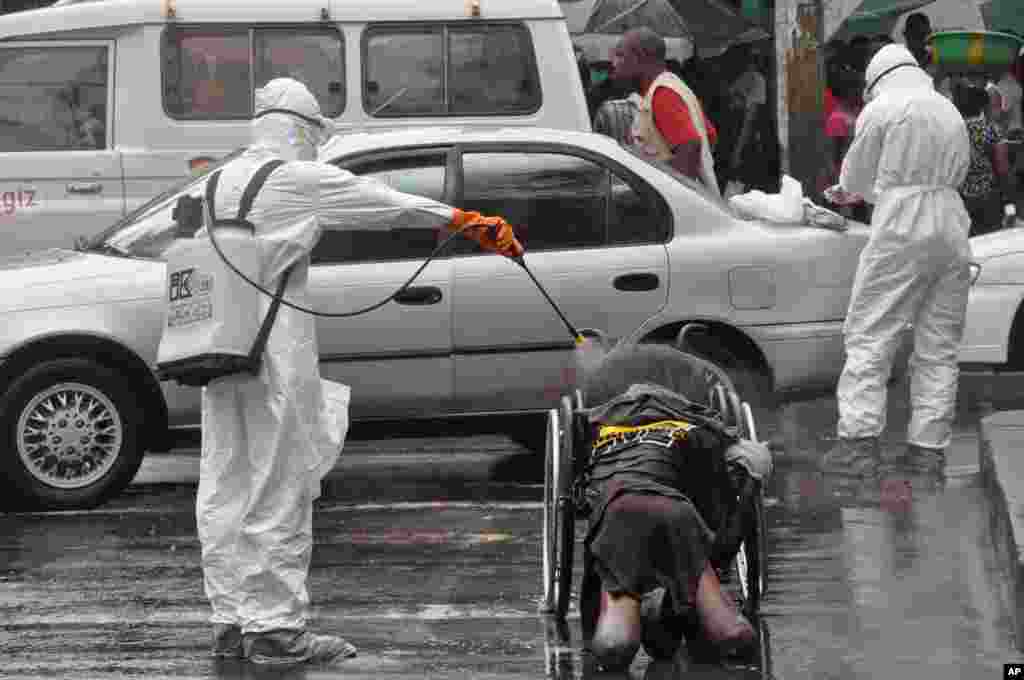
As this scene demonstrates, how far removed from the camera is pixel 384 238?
1074cm

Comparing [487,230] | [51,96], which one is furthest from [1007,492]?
[51,96]

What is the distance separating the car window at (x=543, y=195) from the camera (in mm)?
10922

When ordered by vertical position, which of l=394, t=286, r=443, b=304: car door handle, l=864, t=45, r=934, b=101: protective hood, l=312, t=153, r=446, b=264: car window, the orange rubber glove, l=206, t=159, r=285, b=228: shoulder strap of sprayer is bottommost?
l=394, t=286, r=443, b=304: car door handle

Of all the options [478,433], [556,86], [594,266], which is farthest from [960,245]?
[556,86]

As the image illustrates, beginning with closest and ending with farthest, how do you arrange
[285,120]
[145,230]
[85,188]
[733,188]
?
[285,120]
[145,230]
[85,188]
[733,188]

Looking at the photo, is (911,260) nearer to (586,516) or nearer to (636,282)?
(636,282)

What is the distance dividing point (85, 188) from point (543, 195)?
3.76 metres

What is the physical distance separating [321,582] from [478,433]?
2.63 m

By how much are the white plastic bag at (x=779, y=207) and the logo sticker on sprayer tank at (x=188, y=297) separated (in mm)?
4521

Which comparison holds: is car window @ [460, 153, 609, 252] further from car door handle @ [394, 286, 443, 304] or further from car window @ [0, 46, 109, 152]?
car window @ [0, 46, 109, 152]

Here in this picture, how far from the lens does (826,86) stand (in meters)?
19.7

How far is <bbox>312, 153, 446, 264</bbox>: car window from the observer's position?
10703 mm

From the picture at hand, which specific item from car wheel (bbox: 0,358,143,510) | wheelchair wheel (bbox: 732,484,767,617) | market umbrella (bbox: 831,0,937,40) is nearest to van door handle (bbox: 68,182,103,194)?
car wheel (bbox: 0,358,143,510)

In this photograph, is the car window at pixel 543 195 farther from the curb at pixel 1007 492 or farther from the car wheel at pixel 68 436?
the curb at pixel 1007 492
